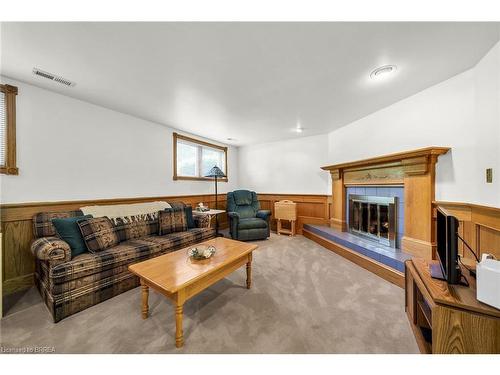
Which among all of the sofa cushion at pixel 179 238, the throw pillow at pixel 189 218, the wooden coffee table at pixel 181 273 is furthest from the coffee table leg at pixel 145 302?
the throw pillow at pixel 189 218

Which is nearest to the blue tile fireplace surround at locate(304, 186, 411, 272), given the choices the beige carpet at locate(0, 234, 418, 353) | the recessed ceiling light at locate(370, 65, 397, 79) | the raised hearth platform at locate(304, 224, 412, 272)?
the raised hearth platform at locate(304, 224, 412, 272)

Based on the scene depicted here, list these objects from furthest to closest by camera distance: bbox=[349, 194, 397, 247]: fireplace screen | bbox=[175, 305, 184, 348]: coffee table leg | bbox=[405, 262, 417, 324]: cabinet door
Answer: bbox=[349, 194, 397, 247]: fireplace screen → bbox=[405, 262, 417, 324]: cabinet door → bbox=[175, 305, 184, 348]: coffee table leg

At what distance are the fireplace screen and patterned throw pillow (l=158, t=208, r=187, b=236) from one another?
2.84 meters

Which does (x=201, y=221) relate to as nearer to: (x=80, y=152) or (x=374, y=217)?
(x=80, y=152)

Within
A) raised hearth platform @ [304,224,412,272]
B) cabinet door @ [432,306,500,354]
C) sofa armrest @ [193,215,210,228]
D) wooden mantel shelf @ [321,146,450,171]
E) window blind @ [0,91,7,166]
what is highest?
window blind @ [0,91,7,166]

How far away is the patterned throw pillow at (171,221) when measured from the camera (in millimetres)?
2678

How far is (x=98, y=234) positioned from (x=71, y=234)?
0.22 m

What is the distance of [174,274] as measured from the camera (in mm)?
1469

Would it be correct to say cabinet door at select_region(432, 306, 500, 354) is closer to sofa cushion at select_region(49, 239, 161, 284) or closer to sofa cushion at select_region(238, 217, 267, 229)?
sofa cushion at select_region(49, 239, 161, 284)

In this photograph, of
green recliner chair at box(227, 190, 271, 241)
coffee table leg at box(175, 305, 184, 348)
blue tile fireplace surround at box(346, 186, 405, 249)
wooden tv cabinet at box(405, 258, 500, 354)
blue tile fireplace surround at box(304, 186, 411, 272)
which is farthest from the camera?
green recliner chair at box(227, 190, 271, 241)

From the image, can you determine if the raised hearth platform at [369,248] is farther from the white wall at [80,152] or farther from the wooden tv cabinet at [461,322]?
the white wall at [80,152]

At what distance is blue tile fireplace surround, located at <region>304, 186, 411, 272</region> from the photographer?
2.23 m

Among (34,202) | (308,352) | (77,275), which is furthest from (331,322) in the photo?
(34,202)

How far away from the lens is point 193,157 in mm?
4133
